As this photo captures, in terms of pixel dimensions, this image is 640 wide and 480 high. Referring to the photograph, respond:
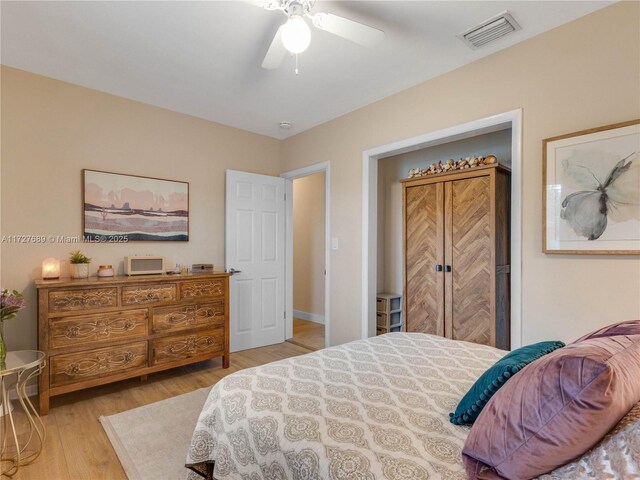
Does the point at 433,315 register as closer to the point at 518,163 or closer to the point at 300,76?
the point at 518,163

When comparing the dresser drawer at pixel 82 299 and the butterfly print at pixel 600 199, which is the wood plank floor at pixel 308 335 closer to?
the dresser drawer at pixel 82 299

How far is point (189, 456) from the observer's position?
1.45 meters

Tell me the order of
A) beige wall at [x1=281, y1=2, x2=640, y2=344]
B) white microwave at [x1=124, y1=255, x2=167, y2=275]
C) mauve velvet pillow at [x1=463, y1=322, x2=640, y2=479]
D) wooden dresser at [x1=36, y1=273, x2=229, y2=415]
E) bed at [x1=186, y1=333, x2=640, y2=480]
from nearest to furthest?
mauve velvet pillow at [x1=463, y1=322, x2=640, y2=479] → bed at [x1=186, y1=333, x2=640, y2=480] → beige wall at [x1=281, y1=2, x2=640, y2=344] → wooden dresser at [x1=36, y1=273, x2=229, y2=415] → white microwave at [x1=124, y1=255, x2=167, y2=275]

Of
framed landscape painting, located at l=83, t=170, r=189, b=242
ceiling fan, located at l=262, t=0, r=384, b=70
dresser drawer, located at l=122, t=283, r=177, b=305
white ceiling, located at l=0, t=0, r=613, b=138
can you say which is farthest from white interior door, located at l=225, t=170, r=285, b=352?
ceiling fan, located at l=262, t=0, r=384, b=70

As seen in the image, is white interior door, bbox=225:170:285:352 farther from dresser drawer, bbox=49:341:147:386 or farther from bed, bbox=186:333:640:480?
bed, bbox=186:333:640:480

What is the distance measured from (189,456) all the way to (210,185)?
118 inches

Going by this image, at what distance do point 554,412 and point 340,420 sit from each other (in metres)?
0.65

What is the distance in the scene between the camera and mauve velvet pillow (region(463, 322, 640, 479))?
77 cm

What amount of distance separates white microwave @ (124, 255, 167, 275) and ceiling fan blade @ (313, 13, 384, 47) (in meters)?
2.49

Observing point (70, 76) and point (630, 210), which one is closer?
point (630, 210)

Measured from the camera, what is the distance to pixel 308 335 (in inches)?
187

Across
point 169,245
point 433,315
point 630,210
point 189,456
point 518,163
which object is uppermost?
point 518,163

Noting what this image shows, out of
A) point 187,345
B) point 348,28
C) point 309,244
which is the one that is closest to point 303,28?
point 348,28

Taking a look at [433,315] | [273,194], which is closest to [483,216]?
[433,315]
